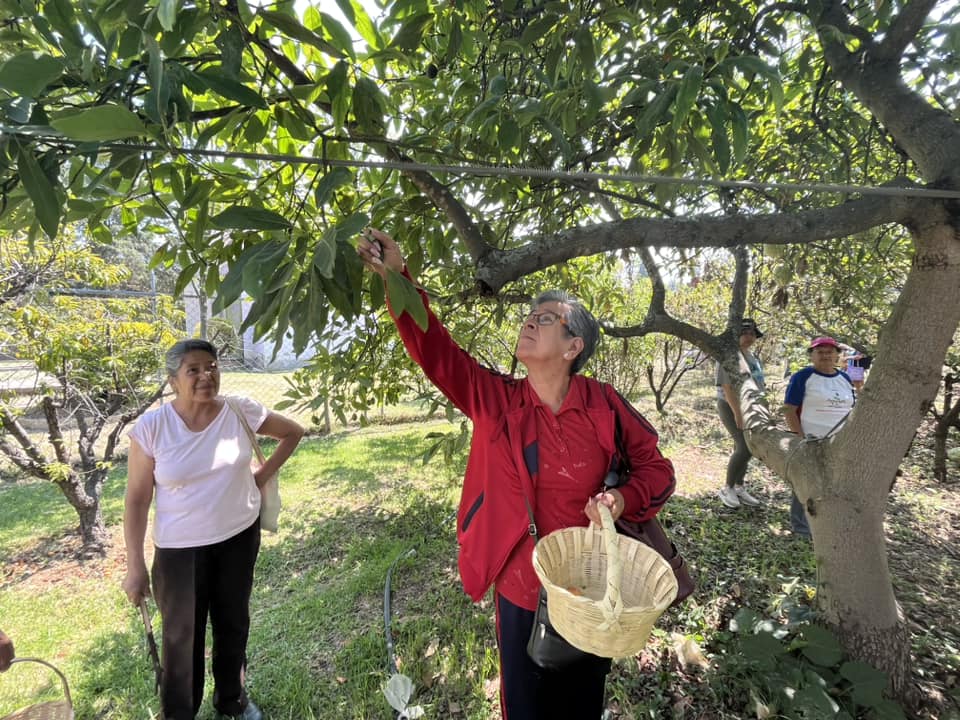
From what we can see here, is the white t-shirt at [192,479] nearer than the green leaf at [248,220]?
No

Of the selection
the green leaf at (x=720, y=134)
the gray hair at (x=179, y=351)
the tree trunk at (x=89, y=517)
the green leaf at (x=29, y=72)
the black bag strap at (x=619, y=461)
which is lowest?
the tree trunk at (x=89, y=517)

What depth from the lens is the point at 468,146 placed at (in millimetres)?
1963

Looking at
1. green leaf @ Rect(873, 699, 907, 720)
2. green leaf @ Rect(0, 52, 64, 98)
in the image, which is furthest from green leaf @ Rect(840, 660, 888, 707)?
green leaf @ Rect(0, 52, 64, 98)

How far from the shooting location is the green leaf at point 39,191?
778 mm

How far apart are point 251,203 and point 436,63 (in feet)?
2.66

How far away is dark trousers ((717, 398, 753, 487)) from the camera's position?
4.16 m

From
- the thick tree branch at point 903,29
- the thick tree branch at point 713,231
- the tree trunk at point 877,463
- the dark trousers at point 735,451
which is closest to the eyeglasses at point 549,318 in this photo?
the thick tree branch at point 713,231

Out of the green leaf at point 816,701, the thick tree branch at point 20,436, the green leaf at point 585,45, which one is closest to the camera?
the green leaf at point 585,45

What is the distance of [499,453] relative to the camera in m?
1.48

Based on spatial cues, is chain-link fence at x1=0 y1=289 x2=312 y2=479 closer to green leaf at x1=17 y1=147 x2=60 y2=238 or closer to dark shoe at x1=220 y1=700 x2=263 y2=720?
dark shoe at x1=220 y1=700 x2=263 y2=720

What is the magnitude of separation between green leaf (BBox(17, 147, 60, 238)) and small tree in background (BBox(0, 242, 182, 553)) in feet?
10.7

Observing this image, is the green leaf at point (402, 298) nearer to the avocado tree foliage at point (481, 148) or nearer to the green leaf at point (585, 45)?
the avocado tree foliage at point (481, 148)

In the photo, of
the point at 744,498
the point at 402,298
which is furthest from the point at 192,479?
the point at 744,498

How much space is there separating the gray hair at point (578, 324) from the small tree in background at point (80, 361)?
3566 mm
